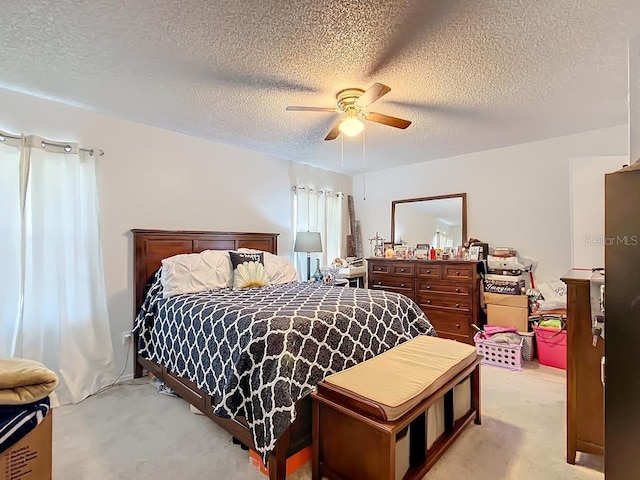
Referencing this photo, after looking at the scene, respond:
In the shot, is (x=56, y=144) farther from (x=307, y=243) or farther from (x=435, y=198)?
(x=435, y=198)

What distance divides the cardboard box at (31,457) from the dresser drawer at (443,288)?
3663 millimetres

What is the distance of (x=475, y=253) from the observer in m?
4.00

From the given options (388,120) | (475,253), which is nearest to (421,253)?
(475,253)

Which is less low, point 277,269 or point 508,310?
point 277,269

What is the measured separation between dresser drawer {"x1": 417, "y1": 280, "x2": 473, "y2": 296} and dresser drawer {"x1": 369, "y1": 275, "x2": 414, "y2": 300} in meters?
0.13

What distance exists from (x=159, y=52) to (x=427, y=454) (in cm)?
275

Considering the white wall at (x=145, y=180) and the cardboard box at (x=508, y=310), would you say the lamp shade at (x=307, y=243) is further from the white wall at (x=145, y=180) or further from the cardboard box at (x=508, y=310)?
the cardboard box at (x=508, y=310)


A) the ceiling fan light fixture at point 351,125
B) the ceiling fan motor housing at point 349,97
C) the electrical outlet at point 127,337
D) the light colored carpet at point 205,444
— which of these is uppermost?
the ceiling fan motor housing at point 349,97

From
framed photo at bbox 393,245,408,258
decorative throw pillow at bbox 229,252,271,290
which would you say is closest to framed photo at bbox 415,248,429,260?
framed photo at bbox 393,245,408,258

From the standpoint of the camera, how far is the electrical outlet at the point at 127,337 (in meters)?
3.12

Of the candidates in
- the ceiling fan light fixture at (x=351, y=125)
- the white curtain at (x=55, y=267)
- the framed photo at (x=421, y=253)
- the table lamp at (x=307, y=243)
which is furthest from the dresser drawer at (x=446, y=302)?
the white curtain at (x=55, y=267)

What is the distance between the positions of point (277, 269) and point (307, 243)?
33.8 inches

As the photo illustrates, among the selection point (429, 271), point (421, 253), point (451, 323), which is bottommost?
point (451, 323)

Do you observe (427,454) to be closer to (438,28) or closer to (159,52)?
(438,28)
